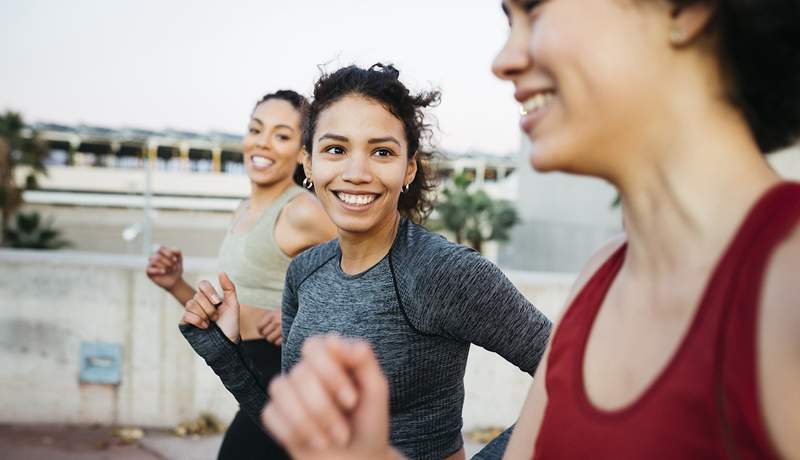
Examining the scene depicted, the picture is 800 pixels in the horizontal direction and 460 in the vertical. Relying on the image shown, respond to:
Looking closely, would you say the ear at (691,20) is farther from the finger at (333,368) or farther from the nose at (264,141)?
the nose at (264,141)

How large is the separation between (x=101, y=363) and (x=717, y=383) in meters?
5.47

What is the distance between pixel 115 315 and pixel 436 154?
366 centimetres

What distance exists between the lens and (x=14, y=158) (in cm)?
3155

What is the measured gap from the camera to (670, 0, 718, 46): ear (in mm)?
859

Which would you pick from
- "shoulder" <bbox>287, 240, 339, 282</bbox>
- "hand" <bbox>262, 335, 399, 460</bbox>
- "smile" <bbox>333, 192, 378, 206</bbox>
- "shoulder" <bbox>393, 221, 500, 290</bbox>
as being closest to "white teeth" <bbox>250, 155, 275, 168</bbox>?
"shoulder" <bbox>287, 240, 339, 282</bbox>

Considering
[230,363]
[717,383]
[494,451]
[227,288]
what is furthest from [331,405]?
[227,288]

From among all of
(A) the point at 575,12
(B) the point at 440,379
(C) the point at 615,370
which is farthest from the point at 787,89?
(B) the point at 440,379

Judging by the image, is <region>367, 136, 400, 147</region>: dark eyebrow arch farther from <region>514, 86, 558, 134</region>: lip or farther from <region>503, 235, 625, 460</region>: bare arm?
<region>514, 86, 558, 134</region>: lip

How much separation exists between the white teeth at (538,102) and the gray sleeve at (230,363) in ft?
4.32

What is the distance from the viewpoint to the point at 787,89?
2.92ft

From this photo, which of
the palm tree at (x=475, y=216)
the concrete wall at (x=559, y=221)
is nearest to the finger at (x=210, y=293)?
the concrete wall at (x=559, y=221)

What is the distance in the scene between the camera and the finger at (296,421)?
2.67 feet

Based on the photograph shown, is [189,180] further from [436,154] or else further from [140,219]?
[436,154]

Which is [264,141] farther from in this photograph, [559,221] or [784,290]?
[559,221]
